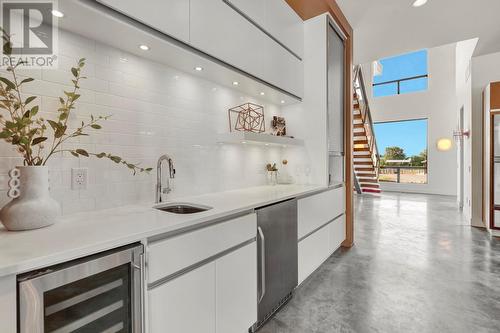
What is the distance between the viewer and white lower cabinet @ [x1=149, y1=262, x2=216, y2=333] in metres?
1.08

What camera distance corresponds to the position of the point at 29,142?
1062 millimetres

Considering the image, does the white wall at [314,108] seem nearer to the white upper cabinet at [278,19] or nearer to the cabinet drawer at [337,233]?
the white upper cabinet at [278,19]

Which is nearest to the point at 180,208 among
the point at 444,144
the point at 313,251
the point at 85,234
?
the point at 85,234

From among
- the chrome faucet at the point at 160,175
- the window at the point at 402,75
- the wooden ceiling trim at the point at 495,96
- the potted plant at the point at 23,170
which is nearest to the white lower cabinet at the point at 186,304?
the potted plant at the point at 23,170

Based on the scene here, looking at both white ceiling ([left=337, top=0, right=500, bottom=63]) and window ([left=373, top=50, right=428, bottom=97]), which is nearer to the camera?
white ceiling ([left=337, top=0, right=500, bottom=63])

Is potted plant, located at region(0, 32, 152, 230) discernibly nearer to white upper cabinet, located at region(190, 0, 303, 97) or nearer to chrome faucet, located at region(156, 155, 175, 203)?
chrome faucet, located at region(156, 155, 175, 203)

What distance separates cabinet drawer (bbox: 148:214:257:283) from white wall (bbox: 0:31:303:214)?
0.66 m

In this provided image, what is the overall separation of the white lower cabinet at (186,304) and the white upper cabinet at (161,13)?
1.34m

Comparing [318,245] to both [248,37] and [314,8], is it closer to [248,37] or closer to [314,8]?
[248,37]

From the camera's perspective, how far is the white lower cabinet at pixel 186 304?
1.08m

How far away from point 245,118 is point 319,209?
3.93ft

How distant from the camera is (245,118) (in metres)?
2.60

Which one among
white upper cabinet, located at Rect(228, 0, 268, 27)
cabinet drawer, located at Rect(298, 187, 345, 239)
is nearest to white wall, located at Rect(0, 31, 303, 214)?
white upper cabinet, located at Rect(228, 0, 268, 27)

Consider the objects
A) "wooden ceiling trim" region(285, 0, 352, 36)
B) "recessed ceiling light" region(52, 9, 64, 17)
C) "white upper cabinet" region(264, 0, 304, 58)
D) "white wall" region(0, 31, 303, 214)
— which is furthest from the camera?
"wooden ceiling trim" region(285, 0, 352, 36)
